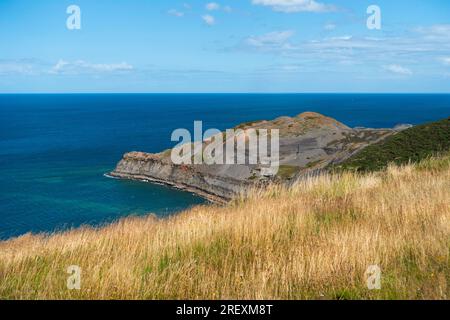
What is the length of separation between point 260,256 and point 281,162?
181 feet

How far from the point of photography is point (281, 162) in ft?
201

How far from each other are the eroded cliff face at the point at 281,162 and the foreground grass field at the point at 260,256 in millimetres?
43241

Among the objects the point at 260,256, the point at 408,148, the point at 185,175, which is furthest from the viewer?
the point at 185,175

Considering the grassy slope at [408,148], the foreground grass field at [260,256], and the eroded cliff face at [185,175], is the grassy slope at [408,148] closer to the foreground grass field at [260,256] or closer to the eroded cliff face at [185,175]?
the foreground grass field at [260,256]

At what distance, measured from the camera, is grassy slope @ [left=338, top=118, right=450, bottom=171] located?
22.9m

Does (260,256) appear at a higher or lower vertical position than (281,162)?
lower

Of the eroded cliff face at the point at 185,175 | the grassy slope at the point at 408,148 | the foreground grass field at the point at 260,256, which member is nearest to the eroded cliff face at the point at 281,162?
the eroded cliff face at the point at 185,175

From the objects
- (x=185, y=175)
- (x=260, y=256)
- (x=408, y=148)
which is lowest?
(x=260, y=256)

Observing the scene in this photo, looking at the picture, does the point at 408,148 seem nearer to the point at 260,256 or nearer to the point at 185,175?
the point at 260,256

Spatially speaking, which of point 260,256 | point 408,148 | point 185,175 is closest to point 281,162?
point 185,175

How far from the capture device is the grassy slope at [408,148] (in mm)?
22859

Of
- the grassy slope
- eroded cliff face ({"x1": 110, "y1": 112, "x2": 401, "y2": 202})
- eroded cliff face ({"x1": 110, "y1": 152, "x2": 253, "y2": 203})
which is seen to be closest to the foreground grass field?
the grassy slope
